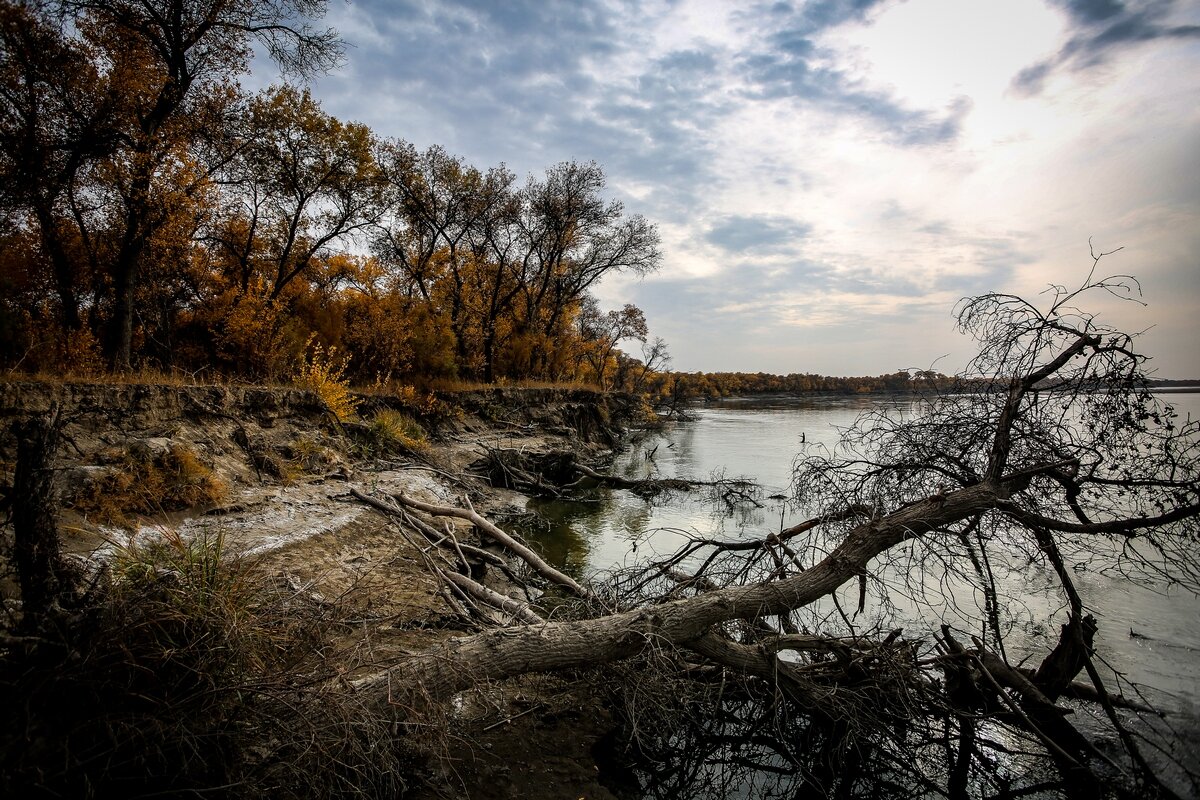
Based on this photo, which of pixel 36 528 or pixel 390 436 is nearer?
pixel 36 528

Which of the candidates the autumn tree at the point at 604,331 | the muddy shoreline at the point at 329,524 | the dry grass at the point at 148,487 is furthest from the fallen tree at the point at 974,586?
the autumn tree at the point at 604,331

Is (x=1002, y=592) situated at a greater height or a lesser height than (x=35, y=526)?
lesser

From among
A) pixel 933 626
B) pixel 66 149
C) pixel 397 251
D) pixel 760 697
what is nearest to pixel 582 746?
pixel 760 697

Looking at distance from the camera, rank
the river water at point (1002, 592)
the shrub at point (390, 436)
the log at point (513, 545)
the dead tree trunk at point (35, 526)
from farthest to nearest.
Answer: the shrub at point (390, 436) → the river water at point (1002, 592) → the log at point (513, 545) → the dead tree trunk at point (35, 526)

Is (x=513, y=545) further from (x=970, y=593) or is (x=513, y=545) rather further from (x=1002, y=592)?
(x=970, y=593)

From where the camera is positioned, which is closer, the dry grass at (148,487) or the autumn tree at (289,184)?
the dry grass at (148,487)

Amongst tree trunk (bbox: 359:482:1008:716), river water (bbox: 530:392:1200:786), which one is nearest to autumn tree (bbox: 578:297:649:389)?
river water (bbox: 530:392:1200:786)

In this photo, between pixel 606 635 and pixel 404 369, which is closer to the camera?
pixel 606 635

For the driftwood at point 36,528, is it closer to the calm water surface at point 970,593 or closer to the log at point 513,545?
the log at point 513,545

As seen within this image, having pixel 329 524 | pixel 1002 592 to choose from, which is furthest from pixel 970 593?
pixel 329 524

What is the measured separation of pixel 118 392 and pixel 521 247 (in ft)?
77.7

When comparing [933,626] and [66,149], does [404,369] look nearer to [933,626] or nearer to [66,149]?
[66,149]

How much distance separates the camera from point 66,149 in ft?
32.9

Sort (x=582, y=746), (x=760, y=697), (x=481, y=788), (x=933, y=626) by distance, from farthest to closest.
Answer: (x=933, y=626)
(x=760, y=697)
(x=582, y=746)
(x=481, y=788)
